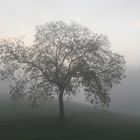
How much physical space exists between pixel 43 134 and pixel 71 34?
18278mm

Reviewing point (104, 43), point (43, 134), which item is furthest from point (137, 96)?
point (43, 134)

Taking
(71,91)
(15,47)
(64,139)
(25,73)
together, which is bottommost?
(64,139)

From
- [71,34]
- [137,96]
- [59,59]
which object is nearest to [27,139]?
[59,59]

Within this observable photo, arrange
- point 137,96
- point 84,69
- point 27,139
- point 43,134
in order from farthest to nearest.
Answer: point 137,96, point 84,69, point 43,134, point 27,139

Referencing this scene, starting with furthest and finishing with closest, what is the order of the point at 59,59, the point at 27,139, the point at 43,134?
the point at 59,59 → the point at 43,134 → the point at 27,139

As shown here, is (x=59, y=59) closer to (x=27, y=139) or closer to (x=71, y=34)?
(x=71, y=34)

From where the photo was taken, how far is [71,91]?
42312mm

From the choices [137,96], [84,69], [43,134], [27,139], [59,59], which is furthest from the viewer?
[137,96]

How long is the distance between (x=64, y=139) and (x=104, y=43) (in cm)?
1963

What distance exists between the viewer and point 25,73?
4344cm

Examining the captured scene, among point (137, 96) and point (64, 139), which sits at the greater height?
point (137, 96)

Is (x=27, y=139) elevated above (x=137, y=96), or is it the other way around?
(x=137, y=96)

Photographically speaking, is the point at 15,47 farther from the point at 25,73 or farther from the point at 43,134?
the point at 43,134

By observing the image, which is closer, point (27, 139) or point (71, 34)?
point (27, 139)
